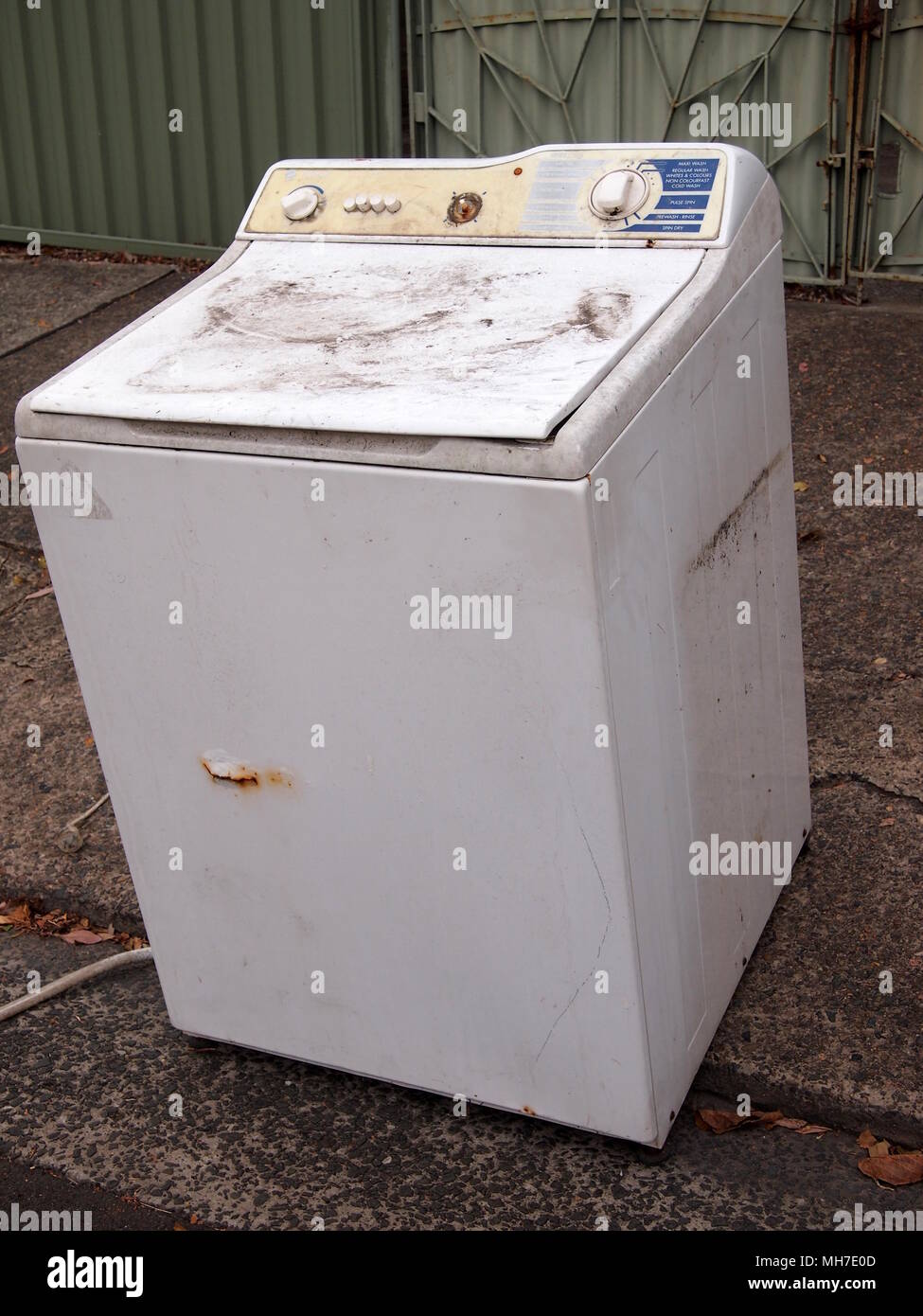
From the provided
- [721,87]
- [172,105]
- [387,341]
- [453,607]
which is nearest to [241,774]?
[453,607]

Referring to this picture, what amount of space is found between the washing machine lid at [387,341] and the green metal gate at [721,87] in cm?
265

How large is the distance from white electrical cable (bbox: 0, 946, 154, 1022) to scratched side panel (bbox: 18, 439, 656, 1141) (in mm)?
333

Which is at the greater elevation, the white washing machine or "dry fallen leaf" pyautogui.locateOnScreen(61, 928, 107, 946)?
the white washing machine

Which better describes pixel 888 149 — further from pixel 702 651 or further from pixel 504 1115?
pixel 504 1115

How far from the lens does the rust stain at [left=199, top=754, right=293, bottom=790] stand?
2121 millimetres

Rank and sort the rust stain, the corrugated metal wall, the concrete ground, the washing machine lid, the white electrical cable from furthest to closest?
the corrugated metal wall → the white electrical cable → the concrete ground → the rust stain → the washing machine lid

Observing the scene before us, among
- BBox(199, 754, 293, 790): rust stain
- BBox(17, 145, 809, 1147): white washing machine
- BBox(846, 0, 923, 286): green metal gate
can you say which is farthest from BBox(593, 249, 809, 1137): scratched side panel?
BBox(846, 0, 923, 286): green metal gate

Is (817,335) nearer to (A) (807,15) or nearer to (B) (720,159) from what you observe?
(A) (807,15)

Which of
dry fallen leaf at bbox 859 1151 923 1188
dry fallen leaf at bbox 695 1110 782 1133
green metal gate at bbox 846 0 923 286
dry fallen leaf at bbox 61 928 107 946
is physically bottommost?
dry fallen leaf at bbox 61 928 107 946

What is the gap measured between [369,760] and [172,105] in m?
4.03

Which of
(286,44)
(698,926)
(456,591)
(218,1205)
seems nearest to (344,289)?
(456,591)

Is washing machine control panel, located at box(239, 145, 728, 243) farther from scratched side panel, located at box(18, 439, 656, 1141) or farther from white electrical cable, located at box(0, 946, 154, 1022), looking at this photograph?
white electrical cable, located at box(0, 946, 154, 1022)

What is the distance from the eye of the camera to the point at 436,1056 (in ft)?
7.50

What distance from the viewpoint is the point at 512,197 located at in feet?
7.43
